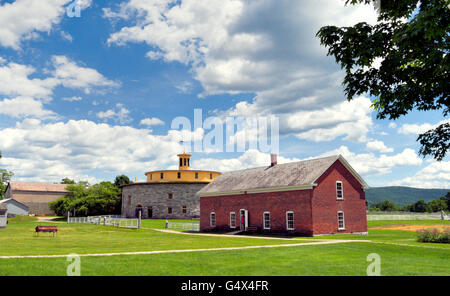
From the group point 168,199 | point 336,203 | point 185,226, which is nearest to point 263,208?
point 336,203

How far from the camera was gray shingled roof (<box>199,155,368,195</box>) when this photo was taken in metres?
32.2

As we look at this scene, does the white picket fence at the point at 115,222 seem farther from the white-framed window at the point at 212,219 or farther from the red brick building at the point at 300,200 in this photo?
the red brick building at the point at 300,200

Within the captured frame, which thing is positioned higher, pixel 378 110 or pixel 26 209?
pixel 378 110

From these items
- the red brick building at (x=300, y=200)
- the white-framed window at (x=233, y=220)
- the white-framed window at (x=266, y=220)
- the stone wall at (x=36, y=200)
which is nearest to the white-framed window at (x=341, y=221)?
the red brick building at (x=300, y=200)

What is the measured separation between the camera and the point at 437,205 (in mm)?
132125

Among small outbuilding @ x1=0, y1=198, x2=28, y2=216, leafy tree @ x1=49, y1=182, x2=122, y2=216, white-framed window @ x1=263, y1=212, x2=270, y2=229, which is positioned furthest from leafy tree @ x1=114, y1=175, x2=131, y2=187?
white-framed window @ x1=263, y1=212, x2=270, y2=229

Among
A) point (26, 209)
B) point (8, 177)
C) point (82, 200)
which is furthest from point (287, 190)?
point (8, 177)

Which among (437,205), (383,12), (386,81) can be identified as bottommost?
(437,205)

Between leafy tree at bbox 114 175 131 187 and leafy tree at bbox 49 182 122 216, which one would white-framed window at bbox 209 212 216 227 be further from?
leafy tree at bbox 114 175 131 187

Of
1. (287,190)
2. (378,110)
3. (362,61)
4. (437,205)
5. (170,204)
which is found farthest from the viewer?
(437,205)

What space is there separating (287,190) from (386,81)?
1904 centimetres

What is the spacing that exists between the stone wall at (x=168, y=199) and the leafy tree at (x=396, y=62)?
168 ft
